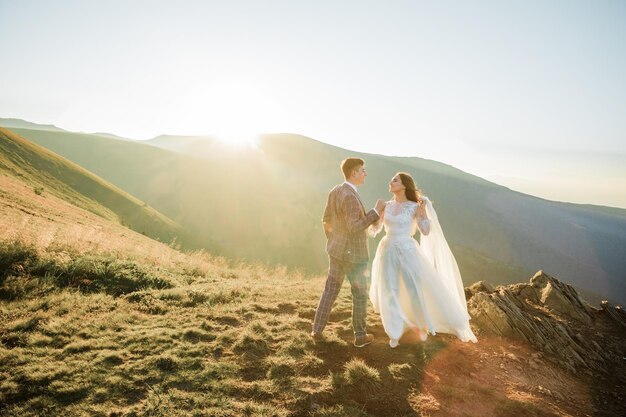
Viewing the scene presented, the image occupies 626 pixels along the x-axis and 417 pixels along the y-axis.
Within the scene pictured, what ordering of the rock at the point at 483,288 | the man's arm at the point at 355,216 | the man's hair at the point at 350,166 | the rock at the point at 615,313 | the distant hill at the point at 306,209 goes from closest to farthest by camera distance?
the man's arm at the point at 355,216, the man's hair at the point at 350,166, the rock at the point at 615,313, the rock at the point at 483,288, the distant hill at the point at 306,209

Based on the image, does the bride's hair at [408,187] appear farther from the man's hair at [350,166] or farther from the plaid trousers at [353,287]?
the plaid trousers at [353,287]

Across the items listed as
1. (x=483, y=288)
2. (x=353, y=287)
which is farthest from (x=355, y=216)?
(x=483, y=288)

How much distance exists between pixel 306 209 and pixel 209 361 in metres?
77.6

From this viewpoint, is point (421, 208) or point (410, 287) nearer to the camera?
point (410, 287)

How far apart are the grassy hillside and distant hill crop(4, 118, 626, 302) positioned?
157 feet

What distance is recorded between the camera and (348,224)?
584 centimetres

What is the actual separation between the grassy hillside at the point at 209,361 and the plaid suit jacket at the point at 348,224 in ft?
6.11

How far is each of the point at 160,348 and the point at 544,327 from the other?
851 cm

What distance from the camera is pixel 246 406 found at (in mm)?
4449

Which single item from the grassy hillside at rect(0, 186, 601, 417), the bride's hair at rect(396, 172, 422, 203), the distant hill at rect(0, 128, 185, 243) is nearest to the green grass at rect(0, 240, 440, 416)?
the grassy hillside at rect(0, 186, 601, 417)

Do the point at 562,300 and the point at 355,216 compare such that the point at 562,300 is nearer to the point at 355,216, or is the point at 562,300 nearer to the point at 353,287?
the point at 353,287

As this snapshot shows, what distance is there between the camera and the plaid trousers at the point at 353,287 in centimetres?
607

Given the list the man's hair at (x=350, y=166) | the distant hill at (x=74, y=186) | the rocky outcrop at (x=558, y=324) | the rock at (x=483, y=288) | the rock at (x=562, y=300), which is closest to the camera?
the man's hair at (x=350, y=166)

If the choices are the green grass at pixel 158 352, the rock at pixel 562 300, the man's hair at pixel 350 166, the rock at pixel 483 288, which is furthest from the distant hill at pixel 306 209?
the man's hair at pixel 350 166
